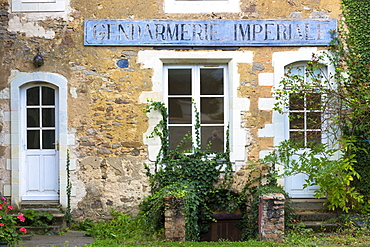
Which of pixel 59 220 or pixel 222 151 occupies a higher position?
pixel 222 151

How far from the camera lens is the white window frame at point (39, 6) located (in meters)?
6.82

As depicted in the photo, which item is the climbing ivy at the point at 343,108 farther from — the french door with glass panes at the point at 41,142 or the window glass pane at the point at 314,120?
the french door with glass panes at the point at 41,142

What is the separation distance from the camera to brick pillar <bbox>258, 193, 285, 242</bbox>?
226 inches

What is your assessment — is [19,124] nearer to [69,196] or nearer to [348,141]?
[69,196]

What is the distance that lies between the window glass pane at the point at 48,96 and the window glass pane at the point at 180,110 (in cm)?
208

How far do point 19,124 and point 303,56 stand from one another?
5073 mm


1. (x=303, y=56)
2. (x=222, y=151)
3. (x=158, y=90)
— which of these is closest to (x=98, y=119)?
(x=158, y=90)

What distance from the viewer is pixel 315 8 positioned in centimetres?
685

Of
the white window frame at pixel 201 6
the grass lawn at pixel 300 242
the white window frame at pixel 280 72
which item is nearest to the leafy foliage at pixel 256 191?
the white window frame at pixel 280 72

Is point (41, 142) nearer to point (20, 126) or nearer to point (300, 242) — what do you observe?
point (20, 126)

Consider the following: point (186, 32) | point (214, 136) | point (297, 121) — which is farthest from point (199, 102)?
point (297, 121)

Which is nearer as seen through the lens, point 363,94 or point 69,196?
point 363,94

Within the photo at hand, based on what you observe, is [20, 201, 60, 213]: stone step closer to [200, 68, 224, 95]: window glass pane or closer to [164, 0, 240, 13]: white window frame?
[200, 68, 224, 95]: window glass pane

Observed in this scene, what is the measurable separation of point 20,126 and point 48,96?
27.7 inches
